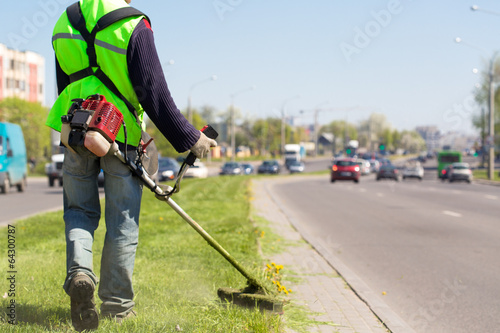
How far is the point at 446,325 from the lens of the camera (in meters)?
5.43

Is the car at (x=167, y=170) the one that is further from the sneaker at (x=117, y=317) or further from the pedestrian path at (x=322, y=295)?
the sneaker at (x=117, y=317)

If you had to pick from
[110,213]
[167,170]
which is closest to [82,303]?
[110,213]

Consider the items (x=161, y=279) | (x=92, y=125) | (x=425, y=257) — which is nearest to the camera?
(x=92, y=125)

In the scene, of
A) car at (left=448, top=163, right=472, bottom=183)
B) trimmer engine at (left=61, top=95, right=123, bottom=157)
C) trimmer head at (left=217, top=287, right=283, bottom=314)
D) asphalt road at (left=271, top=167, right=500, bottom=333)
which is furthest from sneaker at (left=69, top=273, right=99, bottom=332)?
car at (left=448, top=163, right=472, bottom=183)

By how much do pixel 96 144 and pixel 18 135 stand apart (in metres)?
22.3

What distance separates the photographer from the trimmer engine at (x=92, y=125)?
3518 mm

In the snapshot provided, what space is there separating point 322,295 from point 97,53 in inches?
123

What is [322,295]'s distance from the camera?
236 inches

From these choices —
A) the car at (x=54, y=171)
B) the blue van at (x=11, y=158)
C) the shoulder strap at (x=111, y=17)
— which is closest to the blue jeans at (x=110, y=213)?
the shoulder strap at (x=111, y=17)

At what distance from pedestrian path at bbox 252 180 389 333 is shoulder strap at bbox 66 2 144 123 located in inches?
77.1

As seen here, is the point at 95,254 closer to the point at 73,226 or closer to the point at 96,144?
the point at 73,226

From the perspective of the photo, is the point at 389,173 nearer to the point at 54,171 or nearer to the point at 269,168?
the point at 269,168

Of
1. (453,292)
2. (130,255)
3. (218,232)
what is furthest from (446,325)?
(218,232)

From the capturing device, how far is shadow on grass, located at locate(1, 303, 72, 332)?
12.7ft
